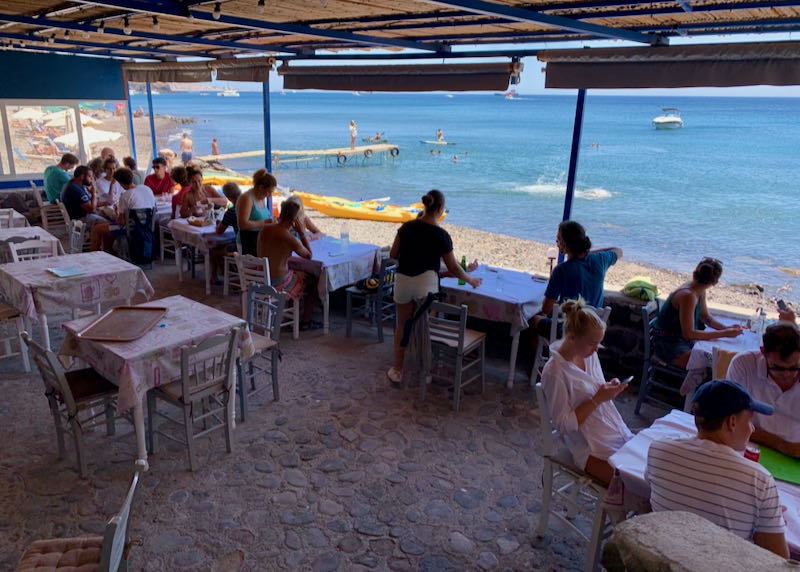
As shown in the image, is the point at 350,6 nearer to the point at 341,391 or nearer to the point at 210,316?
the point at 210,316

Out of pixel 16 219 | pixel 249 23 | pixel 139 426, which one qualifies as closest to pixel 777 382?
pixel 139 426

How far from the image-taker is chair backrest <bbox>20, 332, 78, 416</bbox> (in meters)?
3.23

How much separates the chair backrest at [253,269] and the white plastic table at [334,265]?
581 mm

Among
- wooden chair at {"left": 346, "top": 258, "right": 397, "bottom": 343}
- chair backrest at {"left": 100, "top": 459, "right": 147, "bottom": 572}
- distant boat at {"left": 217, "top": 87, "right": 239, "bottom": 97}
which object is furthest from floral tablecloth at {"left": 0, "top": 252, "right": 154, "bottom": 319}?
distant boat at {"left": 217, "top": 87, "right": 239, "bottom": 97}

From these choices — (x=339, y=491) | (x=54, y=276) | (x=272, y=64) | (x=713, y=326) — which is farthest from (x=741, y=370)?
(x=272, y=64)

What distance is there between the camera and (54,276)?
4.63 meters

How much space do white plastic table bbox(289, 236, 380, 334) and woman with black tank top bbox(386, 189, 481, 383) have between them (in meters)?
1.20

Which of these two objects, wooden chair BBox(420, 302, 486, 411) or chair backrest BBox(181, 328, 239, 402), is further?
wooden chair BBox(420, 302, 486, 411)

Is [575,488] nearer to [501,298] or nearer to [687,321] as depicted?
[687,321]

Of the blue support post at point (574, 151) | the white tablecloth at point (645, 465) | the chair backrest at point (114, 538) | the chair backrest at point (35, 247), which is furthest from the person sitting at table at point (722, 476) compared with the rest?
the chair backrest at point (35, 247)

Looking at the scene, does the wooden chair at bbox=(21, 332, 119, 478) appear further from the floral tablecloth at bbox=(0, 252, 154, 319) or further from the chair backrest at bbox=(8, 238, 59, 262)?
the chair backrest at bbox=(8, 238, 59, 262)

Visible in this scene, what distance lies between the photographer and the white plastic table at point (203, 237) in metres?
6.95

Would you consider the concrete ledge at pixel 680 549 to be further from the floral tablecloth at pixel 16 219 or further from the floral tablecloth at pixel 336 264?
the floral tablecloth at pixel 16 219

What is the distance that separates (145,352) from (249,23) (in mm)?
3607
